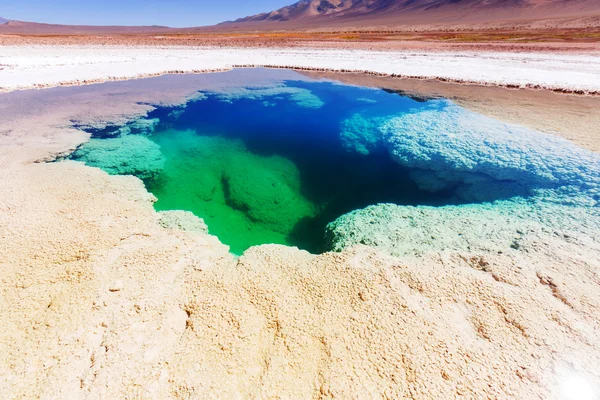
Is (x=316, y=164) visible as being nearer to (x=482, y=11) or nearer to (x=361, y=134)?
(x=361, y=134)

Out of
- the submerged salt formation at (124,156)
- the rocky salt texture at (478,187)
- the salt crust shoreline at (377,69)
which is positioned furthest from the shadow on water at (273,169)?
the salt crust shoreline at (377,69)

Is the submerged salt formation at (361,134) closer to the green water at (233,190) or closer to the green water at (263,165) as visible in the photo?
the green water at (263,165)

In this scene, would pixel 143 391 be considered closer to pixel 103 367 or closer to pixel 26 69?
pixel 103 367

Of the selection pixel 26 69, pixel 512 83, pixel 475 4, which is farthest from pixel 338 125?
pixel 475 4

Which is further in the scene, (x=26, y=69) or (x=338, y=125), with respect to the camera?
(x=26, y=69)

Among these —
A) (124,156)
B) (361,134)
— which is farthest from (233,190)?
(361,134)

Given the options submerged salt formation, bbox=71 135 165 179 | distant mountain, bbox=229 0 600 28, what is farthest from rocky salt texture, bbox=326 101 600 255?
distant mountain, bbox=229 0 600 28

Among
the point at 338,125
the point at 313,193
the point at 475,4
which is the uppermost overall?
the point at 475,4

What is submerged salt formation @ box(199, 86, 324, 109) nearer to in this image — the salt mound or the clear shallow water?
the clear shallow water
